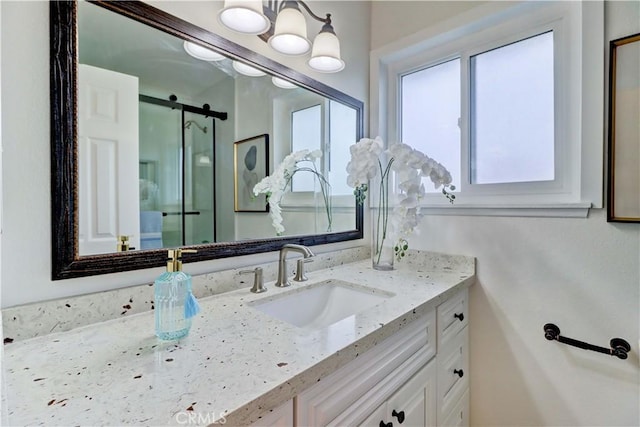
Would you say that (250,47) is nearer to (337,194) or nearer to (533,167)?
(337,194)

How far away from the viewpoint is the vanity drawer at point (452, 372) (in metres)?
1.07

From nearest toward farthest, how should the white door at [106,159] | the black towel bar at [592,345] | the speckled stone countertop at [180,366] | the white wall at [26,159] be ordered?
1. the speckled stone countertop at [180,366]
2. the white wall at [26,159]
3. the white door at [106,159]
4. the black towel bar at [592,345]

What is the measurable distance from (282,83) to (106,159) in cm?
73

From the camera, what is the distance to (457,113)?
4.73ft

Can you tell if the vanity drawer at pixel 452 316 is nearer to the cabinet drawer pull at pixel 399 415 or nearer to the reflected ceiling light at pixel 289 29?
the cabinet drawer pull at pixel 399 415

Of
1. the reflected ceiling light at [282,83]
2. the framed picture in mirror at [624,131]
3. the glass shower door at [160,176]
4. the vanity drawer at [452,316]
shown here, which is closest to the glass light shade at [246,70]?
the reflected ceiling light at [282,83]

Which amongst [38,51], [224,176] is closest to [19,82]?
[38,51]

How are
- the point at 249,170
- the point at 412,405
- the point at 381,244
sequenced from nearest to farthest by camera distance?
the point at 412,405, the point at 249,170, the point at 381,244

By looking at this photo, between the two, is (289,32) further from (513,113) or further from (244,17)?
(513,113)

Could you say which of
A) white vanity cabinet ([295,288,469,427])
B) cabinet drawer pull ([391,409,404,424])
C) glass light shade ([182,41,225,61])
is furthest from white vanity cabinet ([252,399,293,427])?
glass light shade ([182,41,225,61])

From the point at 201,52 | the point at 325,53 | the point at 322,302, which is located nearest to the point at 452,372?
the point at 322,302

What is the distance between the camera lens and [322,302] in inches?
46.5

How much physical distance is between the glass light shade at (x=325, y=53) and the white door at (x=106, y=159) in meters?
0.70

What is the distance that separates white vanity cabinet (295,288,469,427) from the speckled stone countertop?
0.06 meters
